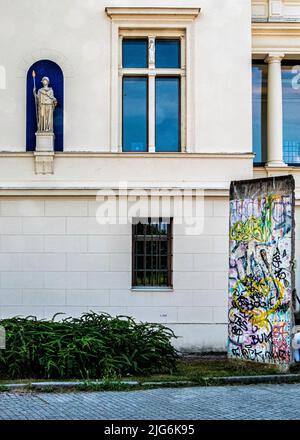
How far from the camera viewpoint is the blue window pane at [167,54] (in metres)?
18.0

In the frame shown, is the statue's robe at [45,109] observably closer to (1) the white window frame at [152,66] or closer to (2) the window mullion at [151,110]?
(1) the white window frame at [152,66]

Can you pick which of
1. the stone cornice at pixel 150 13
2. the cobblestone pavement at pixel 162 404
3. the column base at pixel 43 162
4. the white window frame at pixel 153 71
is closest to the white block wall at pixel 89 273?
the column base at pixel 43 162

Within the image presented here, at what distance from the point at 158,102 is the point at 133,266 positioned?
158 inches

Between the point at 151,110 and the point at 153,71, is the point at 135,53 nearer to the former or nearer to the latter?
the point at 153,71

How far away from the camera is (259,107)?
2019 centimetres

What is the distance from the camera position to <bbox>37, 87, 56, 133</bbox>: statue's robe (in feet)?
56.2

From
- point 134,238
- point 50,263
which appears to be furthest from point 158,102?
point 50,263

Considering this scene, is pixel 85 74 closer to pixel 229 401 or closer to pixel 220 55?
pixel 220 55

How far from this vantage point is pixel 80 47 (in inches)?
694

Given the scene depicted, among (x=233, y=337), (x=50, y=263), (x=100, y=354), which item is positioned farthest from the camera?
(x=50, y=263)

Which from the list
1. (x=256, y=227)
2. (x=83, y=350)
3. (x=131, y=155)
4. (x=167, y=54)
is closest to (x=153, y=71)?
(x=167, y=54)

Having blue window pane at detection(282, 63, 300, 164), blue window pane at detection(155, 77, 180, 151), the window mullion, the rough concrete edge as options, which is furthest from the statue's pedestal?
the rough concrete edge

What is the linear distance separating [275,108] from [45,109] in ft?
20.1

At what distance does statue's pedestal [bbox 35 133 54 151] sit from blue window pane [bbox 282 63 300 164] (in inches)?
258
